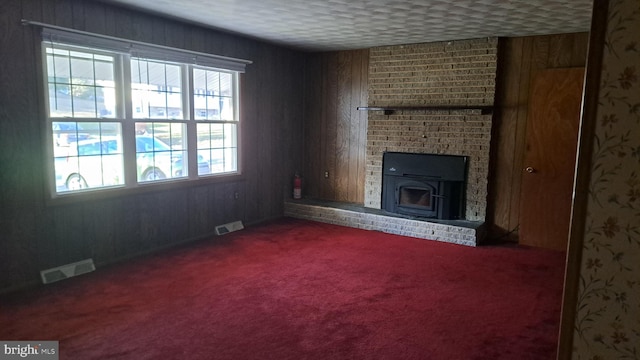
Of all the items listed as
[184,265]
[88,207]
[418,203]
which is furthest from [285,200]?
[88,207]

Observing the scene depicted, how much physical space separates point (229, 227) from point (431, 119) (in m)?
2.81

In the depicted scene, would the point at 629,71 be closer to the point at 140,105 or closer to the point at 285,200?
the point at 140,105

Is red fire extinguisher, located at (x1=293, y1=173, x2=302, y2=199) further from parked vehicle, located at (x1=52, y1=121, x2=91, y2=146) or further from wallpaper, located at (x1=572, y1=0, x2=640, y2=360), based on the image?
wallpaper, located at (x1=572, y1=0, x2=640, y2=360)

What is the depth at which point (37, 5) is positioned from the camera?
334 centimetres

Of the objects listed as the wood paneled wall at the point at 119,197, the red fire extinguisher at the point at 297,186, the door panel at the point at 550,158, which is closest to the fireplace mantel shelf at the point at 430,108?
the door panel at the point at 550,158

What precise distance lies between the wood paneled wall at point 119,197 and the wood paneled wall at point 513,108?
2738 mm

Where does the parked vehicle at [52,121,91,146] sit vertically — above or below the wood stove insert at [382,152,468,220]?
above

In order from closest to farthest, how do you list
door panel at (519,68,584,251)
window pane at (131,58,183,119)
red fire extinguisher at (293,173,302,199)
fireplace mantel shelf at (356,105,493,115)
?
window pane at (131,58,183,119) → door panel at (519,68,584,251) → fireplace mantel shelf at (356,105,493,115) → red fire extinguisher at (293,173,302,199)

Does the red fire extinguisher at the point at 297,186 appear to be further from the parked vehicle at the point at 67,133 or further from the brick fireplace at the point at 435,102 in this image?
the parked vehicle at the point at 67,133

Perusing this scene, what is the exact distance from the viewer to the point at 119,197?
13.3 ft

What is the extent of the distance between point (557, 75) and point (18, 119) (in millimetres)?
5044

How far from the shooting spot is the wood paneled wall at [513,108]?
461cm

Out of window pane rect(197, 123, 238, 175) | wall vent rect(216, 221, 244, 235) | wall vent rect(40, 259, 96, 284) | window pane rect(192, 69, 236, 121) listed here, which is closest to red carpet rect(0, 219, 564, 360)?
wall vent rect(40, 259, 96, 284)

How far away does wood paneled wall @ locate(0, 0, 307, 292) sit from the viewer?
130 inches
